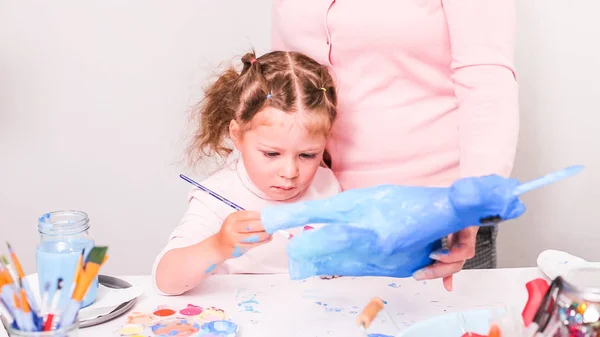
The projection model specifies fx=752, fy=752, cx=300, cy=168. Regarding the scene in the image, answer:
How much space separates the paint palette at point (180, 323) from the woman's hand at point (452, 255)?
0.86 ft

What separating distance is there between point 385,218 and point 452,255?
0.15 metres

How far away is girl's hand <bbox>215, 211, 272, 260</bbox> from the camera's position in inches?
39.5

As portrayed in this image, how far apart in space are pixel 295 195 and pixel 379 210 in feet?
1.61

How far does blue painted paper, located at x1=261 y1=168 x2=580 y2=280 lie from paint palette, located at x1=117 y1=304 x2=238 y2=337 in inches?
5.5

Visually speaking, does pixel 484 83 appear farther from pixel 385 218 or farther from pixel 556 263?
pixel 385 218

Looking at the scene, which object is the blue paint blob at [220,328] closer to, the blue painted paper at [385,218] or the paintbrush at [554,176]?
the blue painted paper at [385,218]

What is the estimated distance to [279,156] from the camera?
4.07 ft

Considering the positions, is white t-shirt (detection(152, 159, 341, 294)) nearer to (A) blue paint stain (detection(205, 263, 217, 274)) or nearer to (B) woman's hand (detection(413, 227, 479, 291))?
(A) blue paint stain (detection(205, 263, 217, 274))

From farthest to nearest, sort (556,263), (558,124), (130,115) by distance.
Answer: (130,115), (558,124), (556,263)

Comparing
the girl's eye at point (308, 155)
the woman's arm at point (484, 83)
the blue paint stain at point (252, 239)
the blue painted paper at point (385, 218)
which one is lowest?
the blue paint stain at point (252, 239)

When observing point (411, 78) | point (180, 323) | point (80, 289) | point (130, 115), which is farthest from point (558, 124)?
point (80, 289)

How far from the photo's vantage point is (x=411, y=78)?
1316 mm

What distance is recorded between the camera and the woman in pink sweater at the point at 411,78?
1.20m

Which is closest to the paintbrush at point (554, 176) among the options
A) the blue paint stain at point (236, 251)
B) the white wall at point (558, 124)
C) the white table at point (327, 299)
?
the white table at point (327, 299)
